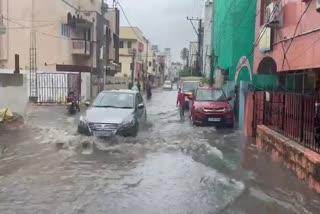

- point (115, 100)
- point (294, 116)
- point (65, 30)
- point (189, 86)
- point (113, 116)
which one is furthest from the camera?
point (65, 30)

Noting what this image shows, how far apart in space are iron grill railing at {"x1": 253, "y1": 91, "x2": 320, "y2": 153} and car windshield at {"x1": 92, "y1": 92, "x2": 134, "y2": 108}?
409 centimetres

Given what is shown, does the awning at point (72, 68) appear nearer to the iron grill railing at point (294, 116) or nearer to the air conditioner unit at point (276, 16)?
the air conditioner unit at point (276, 16)

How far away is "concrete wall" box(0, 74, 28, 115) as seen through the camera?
1923 centimetres

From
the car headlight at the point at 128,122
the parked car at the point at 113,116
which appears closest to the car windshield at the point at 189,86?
the parked car at the point at 113,116

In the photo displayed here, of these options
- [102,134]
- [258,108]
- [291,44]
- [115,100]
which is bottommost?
→ [102,134]

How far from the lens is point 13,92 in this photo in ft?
63.7

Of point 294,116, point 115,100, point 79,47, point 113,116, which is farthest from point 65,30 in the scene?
point 294,116

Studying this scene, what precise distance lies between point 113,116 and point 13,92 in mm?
6836

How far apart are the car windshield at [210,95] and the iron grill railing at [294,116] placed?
246 inches

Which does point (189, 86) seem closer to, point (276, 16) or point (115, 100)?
point (115, 100)

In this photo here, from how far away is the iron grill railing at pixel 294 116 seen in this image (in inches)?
392

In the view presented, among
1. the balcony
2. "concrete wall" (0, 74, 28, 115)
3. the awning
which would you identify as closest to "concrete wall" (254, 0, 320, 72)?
"concrete wall" (0, 74, 28, 115)

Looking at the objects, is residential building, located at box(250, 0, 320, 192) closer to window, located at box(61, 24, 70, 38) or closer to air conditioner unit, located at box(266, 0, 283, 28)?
air conditioner unit, located at box(266, 0, 283, 28)

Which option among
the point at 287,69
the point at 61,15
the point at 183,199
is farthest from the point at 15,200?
the point at 61,15
